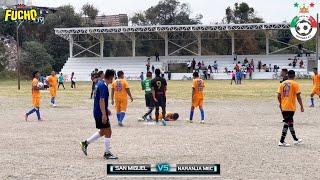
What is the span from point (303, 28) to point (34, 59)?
33.7m

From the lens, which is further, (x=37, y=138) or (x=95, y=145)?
(x=37, y=138)

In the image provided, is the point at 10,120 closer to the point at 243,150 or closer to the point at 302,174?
the point at 243,150

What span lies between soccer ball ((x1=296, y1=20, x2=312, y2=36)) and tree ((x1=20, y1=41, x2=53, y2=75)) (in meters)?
31.2

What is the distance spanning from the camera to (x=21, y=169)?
10703 millimetres

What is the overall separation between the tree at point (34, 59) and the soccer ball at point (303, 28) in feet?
102

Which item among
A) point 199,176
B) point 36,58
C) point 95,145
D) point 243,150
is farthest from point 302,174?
point 36,58

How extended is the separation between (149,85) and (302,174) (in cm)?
1075

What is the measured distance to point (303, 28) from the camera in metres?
74.4

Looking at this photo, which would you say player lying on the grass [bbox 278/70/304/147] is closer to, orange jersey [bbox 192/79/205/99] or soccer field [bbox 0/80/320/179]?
soccer field [bbox 0/80/320/179]

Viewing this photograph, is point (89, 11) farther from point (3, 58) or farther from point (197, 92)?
point (197, 92)
